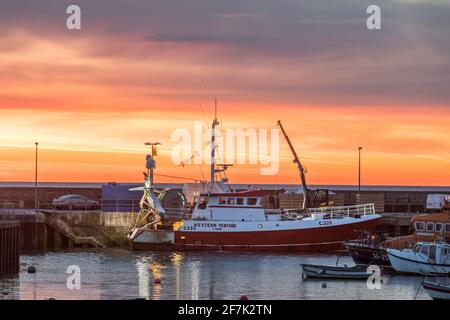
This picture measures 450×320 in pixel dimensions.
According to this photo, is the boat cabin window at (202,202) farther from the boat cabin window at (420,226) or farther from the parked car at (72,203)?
the parked car at (72,203)

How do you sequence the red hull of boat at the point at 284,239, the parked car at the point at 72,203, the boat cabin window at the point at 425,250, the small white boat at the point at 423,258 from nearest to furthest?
the small white boat at the point at 423,258 < the boat cabin window at the point at 425,250 < the red hull of boat at the point at 284,239 < the parked car at the point at 72,203

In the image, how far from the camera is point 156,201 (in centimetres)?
8212

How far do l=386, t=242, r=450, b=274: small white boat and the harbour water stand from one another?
0.70m

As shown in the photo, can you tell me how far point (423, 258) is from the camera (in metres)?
58.4

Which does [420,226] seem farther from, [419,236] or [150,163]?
[150,163]

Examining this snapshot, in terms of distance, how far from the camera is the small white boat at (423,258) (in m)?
57.7

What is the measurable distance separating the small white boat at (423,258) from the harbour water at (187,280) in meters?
0.70

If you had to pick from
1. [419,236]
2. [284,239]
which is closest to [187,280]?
[419,236]

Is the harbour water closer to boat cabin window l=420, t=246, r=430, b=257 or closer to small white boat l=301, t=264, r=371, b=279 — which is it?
small white boat l=301, t=264, r=371, b=279

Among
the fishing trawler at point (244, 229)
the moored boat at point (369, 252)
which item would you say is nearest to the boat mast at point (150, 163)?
the fishing trawler at point (244, 229)

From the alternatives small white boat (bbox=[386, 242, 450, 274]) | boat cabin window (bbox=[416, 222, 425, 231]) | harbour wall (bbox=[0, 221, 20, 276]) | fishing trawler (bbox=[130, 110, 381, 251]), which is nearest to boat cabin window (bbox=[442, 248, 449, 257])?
small white boat (bbox=[386, 242, 450, 274])
